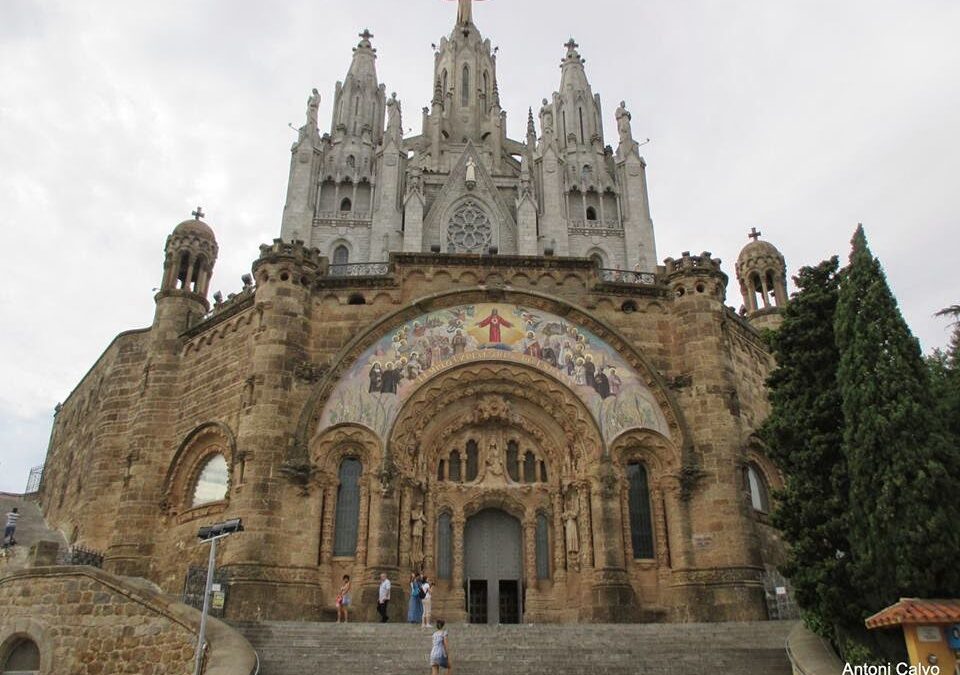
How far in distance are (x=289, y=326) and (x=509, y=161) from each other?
128 feet

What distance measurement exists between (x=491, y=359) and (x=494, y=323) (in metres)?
1.13

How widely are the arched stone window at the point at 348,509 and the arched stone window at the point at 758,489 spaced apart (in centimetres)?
1083

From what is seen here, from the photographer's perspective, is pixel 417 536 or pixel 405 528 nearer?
pixel 405 528

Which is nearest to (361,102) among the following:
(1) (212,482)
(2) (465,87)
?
(2) (465,87)

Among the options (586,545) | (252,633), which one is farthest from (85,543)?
(586,545)

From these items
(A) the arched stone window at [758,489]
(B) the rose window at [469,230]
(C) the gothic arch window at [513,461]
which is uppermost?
(B) the rose window at [469,230]

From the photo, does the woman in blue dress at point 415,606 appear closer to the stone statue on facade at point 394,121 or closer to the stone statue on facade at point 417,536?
the stone statue on facade at point 417,536

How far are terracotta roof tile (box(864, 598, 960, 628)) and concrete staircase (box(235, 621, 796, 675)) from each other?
3182 millimetres

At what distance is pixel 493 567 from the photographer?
805 inches

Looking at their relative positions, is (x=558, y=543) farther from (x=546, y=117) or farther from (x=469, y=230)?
(x=546, y=117)

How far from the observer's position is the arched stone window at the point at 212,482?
20.6 meters

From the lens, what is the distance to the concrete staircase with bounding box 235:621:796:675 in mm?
13352

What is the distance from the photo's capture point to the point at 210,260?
85.1ft

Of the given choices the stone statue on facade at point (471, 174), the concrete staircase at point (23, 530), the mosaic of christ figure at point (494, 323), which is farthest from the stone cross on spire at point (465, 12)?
the concrete staircase at point (23, 530)
